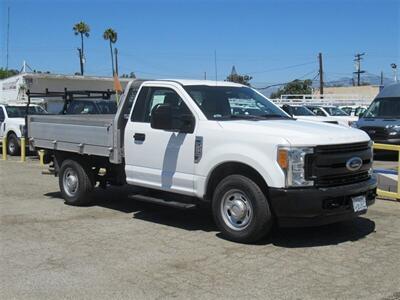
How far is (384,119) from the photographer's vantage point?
17.2m

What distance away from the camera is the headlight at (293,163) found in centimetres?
625

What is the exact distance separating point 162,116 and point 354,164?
246 cm

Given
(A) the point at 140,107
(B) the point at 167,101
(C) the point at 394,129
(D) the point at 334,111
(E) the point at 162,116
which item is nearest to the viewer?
(E) the point at 162,116

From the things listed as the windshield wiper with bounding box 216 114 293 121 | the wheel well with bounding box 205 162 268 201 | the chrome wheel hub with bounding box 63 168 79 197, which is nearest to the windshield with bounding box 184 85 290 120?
the windshield wiper with bounding box 216 114 293 121

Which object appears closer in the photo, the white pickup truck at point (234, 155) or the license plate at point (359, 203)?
the white pickup truck at point (234, 155)

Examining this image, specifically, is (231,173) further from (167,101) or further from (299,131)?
(167,101)

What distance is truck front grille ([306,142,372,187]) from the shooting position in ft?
20.8

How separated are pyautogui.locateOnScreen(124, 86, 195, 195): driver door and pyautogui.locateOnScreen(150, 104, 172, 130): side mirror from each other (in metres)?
0.16

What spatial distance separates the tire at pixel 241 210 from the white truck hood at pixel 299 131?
601 mm

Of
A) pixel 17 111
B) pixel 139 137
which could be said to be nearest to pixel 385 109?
pixel 139 137

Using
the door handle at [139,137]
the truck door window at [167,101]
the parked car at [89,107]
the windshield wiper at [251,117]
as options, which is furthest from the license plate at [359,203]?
the parked car at [89,107]

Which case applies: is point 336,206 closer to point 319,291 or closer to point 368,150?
point 368,150

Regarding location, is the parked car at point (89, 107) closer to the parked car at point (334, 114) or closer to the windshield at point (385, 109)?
the windshield at point (385, 109)

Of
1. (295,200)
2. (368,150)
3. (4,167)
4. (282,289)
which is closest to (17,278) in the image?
(282,289)
